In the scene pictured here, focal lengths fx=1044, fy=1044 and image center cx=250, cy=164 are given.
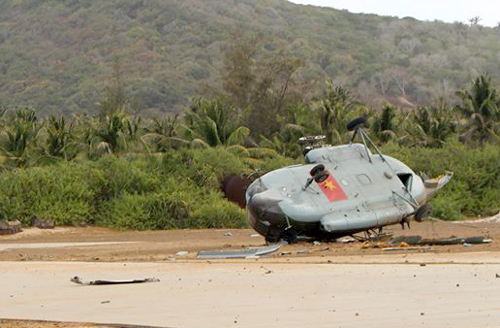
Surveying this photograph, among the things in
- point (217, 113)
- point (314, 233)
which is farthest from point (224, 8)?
point (314, 233)

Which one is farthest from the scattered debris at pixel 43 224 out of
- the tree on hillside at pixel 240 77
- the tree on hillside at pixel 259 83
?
the tree on hillside at pixel 240 77

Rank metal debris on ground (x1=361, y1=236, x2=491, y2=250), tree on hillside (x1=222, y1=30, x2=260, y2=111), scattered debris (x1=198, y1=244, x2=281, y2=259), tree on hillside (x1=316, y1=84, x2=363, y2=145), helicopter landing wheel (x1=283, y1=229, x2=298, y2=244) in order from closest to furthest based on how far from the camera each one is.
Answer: scattered debris (x1=198, y1=244, x2=281, y2=259)
metal debris on ground (x1=361, y1=236, x2=491, y2=250)
helicopter landing wheel (x1=283, y1=229, x2=298, y2=244)
tree on hillside (x1=316, y1=84, x2=363, y2=145)
tree on hillside (x1=222, y1=30, x2=260, y2=111)

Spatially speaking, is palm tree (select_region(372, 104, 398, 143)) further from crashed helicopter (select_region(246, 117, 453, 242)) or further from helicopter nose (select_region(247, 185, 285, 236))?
helicopter nose (select_region(247, 185, 285, 236))

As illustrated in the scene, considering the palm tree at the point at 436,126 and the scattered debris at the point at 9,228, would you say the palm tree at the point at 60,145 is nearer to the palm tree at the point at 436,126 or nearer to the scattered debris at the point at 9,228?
the scattered debris at the point at 9,228

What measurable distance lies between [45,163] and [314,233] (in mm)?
30071

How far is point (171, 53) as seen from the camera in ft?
552

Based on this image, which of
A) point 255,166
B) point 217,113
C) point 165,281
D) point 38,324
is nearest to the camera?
point 38,324

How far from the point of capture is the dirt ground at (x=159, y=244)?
24.1 metres

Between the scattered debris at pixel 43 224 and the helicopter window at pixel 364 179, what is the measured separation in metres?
22.6

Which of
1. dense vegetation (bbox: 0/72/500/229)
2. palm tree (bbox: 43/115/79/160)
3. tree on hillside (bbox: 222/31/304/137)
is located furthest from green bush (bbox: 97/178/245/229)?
tree on hillside (bbox: 222/31/304/137)

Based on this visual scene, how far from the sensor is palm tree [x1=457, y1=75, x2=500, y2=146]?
6100cm

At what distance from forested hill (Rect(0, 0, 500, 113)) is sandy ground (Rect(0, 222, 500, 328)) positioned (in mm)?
109875

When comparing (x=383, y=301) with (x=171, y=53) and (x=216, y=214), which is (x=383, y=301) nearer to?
(x=216, y=214)

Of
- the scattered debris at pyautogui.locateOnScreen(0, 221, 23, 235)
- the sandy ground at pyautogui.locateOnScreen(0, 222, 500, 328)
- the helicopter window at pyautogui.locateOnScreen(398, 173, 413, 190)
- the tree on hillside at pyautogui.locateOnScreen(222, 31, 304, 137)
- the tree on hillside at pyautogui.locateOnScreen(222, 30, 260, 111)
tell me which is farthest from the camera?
the tree on hillside at pyautogui.locateOnScreen(222, 30, 260, 111)
